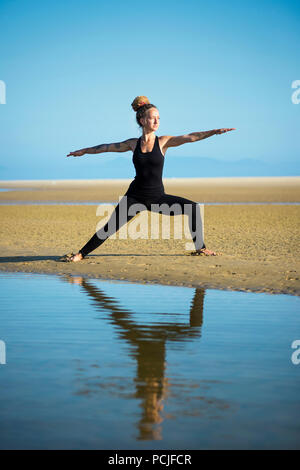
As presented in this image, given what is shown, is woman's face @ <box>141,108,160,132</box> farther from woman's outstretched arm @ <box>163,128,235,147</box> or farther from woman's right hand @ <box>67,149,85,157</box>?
woman's right hand @ <box>67,149,85,157</box>

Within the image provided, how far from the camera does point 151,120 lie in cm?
833

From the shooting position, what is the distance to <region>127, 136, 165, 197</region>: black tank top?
8586 mm

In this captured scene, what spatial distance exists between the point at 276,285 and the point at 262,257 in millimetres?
2586

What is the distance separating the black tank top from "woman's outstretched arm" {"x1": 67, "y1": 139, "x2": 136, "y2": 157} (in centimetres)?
13

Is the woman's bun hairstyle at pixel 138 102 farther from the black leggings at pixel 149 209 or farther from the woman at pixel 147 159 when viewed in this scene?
the black leggings at pixel 149 209

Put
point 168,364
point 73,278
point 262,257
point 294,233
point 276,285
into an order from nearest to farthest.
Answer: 1. point 168,364
2. point 276,285
3. point 73,278
4. point 262,257
5. point 294,233

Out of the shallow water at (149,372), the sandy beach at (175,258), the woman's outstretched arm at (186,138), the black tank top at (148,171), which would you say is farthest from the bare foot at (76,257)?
the shallow water at (149,372)

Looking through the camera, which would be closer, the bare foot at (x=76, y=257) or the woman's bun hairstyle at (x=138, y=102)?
the woman's bun hairstyle at (x=138, y=102)

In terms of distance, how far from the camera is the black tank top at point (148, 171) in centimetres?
859

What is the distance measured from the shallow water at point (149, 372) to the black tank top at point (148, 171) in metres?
2.47

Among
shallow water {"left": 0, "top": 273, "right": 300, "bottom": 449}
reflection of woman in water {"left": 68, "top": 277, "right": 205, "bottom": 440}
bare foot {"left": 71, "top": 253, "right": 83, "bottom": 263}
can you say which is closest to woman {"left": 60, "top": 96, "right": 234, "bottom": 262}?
bare foot {"left": 71, "top": 253, "right": 83, "bottom": 263}
